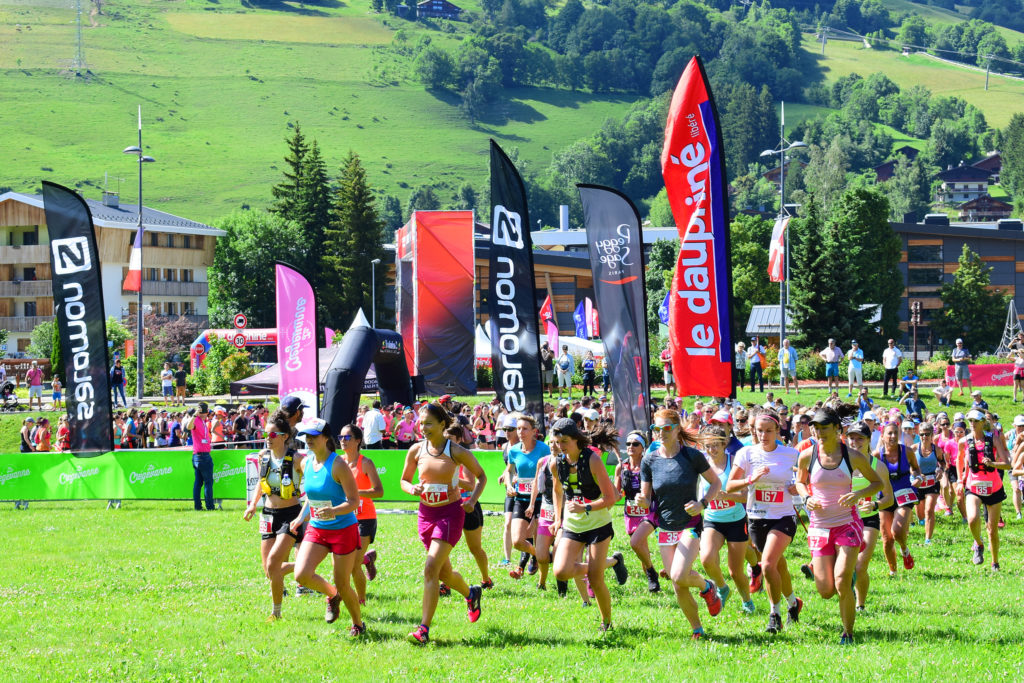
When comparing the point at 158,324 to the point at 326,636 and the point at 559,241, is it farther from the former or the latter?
the point at 326,636

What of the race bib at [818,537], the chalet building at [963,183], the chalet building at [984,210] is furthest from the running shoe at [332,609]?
the chalet building at [963,183]

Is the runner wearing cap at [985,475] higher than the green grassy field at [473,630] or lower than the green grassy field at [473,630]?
higher

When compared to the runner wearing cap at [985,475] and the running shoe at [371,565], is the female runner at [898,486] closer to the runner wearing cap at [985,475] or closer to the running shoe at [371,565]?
the runner wearing cap at [985,475]

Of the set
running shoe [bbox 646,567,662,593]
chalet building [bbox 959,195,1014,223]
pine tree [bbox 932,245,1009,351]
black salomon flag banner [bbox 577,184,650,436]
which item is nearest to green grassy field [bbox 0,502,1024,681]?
running shoe [bbox 646,567,662,593]

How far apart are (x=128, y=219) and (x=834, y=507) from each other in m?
75.6

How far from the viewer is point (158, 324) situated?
2987 inches

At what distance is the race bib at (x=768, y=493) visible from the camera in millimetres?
9078

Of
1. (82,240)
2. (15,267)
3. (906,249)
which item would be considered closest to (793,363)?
(82,240)

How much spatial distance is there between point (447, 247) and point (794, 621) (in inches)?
1378

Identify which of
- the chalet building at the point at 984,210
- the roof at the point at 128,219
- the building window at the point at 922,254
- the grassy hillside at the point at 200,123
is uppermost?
the grassy hillside at the point at 200,123

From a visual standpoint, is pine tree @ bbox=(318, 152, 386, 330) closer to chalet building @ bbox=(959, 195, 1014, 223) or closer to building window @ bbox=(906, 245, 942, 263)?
building window @ bbox=(906, 245, 942, 263)

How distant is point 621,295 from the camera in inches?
688

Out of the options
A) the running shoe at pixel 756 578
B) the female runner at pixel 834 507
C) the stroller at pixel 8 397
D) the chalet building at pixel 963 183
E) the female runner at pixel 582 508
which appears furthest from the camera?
the chalet building at pixel 963 183

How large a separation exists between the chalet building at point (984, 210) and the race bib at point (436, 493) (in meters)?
147
